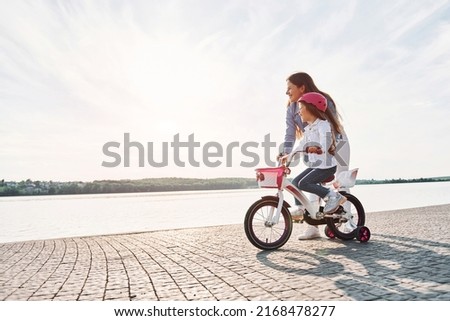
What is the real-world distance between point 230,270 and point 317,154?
2.34 meters

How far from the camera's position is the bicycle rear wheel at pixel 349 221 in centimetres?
611

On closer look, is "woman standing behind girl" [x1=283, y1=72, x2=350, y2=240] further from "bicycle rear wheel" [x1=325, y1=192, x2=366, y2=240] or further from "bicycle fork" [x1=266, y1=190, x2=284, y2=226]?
"bicycle fork" [x1=266, y1=190, x2=284, y2=226]

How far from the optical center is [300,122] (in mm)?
6730

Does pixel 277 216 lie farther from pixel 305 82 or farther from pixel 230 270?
pixel 305 82

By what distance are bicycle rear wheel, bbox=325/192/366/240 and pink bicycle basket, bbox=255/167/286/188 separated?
40.9 inches

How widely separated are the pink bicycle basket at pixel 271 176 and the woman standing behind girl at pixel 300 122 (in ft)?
2.96

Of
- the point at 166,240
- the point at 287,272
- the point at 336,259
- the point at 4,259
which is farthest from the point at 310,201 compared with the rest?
the point at 4,259

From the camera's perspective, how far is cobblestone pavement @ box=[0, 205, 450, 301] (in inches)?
132

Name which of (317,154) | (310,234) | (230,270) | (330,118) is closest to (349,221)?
(310,234)

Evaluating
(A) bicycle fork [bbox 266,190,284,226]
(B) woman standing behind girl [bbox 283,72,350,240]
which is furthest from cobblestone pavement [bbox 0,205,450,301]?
(B) woman standing behind girl [bbox 283,72,350,240]

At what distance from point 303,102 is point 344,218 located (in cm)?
190

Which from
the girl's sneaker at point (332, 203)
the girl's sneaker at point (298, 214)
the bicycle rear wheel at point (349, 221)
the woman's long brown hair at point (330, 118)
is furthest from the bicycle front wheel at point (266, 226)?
the woman's long brown hair at point (330, 118)

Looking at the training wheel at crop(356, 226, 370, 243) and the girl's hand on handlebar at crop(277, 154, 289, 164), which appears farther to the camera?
the training wheel at crop(356, 226, 370, 243)

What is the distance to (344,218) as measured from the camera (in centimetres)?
602
